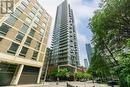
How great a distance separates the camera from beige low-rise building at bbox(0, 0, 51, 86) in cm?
2336

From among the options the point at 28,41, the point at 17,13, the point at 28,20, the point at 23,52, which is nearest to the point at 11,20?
the point at 17,13

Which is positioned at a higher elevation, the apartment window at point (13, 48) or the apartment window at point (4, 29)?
the apartment window at point (4, 29)

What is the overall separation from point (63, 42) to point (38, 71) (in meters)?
Result: 63.8

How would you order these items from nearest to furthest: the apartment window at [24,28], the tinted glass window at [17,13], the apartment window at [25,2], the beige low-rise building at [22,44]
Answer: the beige low-rise building at [22,44] < the tinted glass window at [17,13] < the apartment window at [24,28] < the apartment window at [25,2]

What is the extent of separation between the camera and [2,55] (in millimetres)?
21781

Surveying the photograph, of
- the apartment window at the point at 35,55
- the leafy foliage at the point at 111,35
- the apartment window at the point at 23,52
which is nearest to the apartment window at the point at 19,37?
the apartment window at the point at 23,52

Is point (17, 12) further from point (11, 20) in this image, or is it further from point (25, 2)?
point (25, 2)

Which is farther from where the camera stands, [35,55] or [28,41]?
[35,55]

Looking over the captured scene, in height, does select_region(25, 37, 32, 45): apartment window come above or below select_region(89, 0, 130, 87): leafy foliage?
above

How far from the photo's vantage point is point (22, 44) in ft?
89.5

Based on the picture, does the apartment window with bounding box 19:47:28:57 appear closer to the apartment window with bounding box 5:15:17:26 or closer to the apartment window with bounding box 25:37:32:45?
the apartment window with bounding box 25:37:32:45

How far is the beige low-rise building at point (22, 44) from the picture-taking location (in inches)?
920

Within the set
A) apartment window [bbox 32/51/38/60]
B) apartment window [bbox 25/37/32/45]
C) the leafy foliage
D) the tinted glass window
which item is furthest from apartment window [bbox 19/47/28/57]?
the leafy foliage

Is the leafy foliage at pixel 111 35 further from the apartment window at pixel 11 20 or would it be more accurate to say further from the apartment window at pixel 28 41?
the apartment window at pixel 11 20
